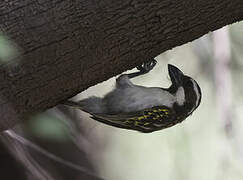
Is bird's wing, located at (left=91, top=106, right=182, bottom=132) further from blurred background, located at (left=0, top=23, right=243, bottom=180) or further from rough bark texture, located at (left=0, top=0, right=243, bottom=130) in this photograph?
rough bark texture, located at (left=0, top=0, right=243, bottom=130)

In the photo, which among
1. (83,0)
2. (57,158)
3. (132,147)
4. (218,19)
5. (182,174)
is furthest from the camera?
(132,147)

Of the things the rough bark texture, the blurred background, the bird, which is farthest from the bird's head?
the rough bark texture

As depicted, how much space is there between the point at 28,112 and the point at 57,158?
3.23ft

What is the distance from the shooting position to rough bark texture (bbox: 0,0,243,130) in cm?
202

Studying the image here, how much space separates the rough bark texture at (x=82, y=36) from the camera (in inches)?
79.4

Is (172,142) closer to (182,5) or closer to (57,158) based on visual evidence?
(57,158)

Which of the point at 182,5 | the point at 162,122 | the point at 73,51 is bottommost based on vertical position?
the point at 162,122

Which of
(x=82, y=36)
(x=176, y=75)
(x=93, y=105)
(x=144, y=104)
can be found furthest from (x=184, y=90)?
(x=82, y=36)

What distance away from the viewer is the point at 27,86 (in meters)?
2.11

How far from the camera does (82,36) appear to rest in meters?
2.06

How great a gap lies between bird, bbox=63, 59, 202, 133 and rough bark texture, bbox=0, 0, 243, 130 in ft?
1.91

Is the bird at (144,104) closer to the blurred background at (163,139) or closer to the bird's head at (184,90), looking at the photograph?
the bird's head at (184,90)

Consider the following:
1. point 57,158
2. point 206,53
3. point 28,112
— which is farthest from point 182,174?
point 28,112

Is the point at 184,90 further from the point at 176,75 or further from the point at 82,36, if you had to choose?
the point at 82,36
